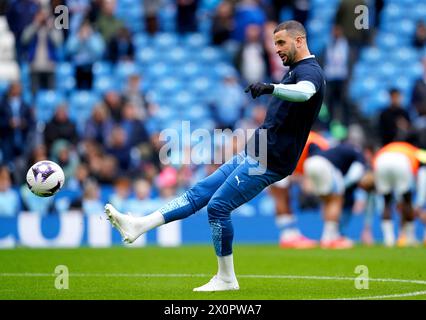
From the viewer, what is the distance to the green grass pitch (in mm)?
9117

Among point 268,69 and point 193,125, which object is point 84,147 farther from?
point 268,69

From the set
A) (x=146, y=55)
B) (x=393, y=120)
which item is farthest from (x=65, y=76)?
(x=393, y=120)

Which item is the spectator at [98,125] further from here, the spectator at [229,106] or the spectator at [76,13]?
the spectator at [229,106]

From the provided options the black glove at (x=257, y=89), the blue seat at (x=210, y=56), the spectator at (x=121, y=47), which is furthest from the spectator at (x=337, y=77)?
the black glove at (x=257, y=89)

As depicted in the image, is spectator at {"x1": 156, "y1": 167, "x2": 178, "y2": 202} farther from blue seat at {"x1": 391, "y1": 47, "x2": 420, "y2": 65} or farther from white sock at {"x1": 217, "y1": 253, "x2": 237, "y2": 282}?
white sock at {"x1": 217, "y1": 253, "x2": 237, "y2": 282}

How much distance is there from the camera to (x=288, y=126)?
935 cm

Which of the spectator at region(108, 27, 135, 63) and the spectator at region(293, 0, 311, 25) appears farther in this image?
the spectator at region(293, 0, 311, 25)

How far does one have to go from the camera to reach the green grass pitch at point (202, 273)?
9.12m

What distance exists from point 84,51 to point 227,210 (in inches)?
529

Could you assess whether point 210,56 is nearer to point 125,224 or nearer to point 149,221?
point 149,221

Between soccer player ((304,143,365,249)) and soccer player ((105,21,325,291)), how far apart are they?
7.42 m

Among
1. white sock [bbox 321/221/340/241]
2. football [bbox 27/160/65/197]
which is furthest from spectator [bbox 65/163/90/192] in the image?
football [bbox 27/160/65/197]

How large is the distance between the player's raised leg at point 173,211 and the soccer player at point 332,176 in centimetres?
723

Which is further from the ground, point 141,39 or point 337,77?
point 141,39
